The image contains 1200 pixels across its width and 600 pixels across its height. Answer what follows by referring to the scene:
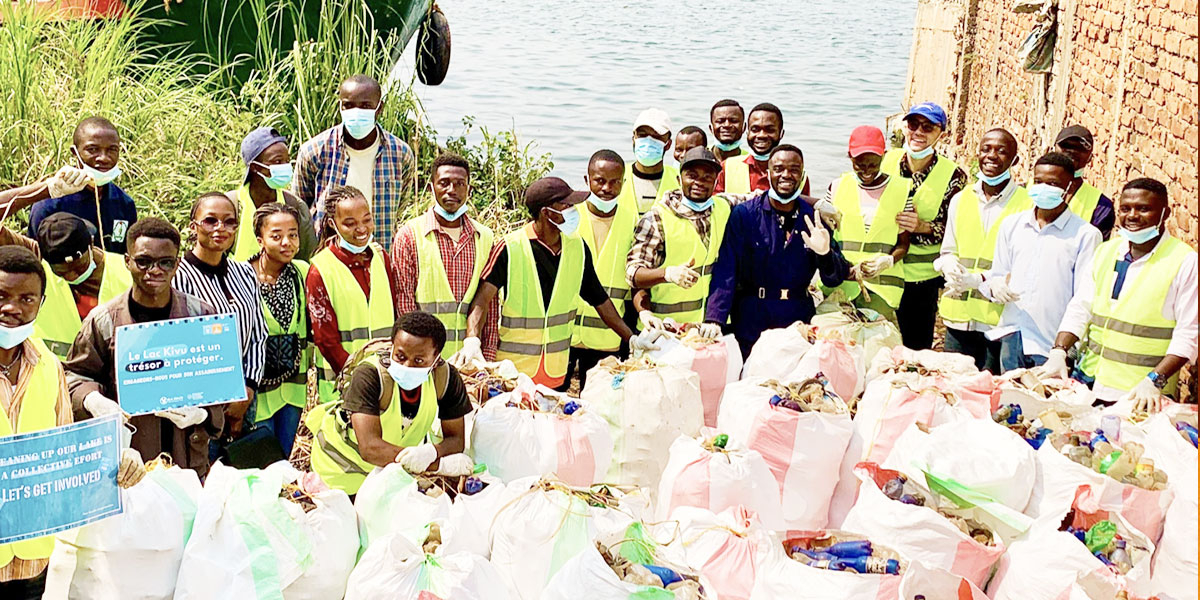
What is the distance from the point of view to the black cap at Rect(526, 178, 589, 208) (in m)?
4.55

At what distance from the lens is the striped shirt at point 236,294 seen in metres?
3.97

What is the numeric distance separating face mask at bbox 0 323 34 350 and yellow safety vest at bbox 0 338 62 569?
0.09 m

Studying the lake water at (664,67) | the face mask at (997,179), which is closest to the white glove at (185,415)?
the face mask at (997,179)

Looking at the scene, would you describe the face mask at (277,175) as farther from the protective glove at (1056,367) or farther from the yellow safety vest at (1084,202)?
the yellow safety vest at (1084,202)

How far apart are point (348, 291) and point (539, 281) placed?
734 millimetres

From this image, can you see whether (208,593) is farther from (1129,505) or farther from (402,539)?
(1129,505)

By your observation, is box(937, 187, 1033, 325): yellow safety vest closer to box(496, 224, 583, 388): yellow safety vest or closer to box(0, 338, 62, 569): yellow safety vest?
box(496, 224, 583, 388): yellow safety vest

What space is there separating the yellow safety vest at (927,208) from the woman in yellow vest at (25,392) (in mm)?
3714

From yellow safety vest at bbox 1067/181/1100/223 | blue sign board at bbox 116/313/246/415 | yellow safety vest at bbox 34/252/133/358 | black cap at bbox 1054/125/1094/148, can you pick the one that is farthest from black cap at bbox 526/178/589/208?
black cap at bbox 1054/125/1094/148

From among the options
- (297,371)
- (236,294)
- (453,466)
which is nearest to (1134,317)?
(453,466)

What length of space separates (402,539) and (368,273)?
1.60 m

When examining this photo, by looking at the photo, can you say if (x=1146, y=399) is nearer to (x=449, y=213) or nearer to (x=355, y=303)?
(x=449, y=213)

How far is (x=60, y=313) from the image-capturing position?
394cm

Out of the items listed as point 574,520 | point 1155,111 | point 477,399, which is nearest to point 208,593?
point 574,520
